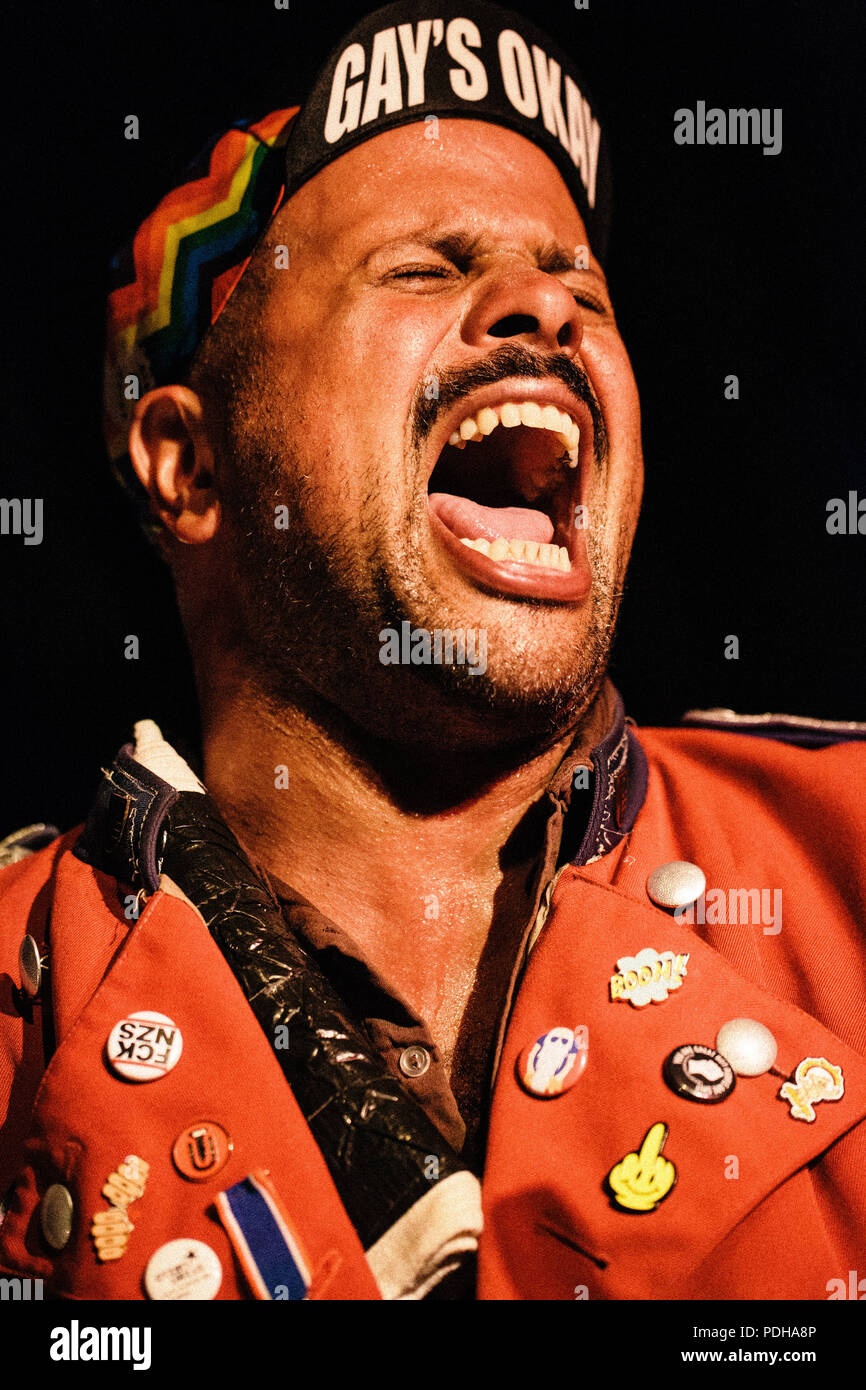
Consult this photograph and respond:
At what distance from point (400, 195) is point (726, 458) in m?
0.95

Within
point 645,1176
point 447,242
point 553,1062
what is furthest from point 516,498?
→ point 645,1176

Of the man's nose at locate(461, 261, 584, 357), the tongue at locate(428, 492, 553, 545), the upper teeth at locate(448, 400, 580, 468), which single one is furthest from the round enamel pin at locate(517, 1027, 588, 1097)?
the man's nose at locate(461, 261, 584, 357)

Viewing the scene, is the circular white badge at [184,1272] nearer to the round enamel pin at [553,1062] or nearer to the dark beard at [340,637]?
the round enamel pin at [553,1062]

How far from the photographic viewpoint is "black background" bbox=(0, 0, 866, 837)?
222 centimetres

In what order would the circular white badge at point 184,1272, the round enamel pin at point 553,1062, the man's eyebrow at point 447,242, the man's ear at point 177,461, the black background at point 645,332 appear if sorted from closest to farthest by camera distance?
the circular white badge at point 184,1272 < the round enamel pin at point 553,1062 < the man's eyebrow at point 447,242 < the man's ear at point 177,461 < the black background at point 645,332

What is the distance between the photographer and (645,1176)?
128 cm

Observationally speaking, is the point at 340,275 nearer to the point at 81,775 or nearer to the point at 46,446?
the point at 46,446

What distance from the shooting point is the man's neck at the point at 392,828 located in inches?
69.3

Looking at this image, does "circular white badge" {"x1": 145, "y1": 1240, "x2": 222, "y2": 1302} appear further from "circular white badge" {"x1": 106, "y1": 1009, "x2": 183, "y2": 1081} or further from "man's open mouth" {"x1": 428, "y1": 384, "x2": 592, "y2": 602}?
"man's open mouth" {"x1": 428, "y1": 384, "x2": 592, "y2": 602}

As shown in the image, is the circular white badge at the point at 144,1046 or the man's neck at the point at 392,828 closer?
the circular white badge at the point at 144,1046

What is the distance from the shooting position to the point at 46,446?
8.34ft

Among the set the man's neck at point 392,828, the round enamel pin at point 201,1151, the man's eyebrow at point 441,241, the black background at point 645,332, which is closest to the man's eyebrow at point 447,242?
the man's eyebrow at point 441,241

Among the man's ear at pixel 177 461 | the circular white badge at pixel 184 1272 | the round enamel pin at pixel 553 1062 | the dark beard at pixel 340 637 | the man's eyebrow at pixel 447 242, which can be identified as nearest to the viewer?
the circular white badge at pixel 184 1272

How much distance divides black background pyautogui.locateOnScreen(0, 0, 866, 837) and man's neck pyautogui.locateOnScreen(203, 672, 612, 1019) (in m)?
0.75
